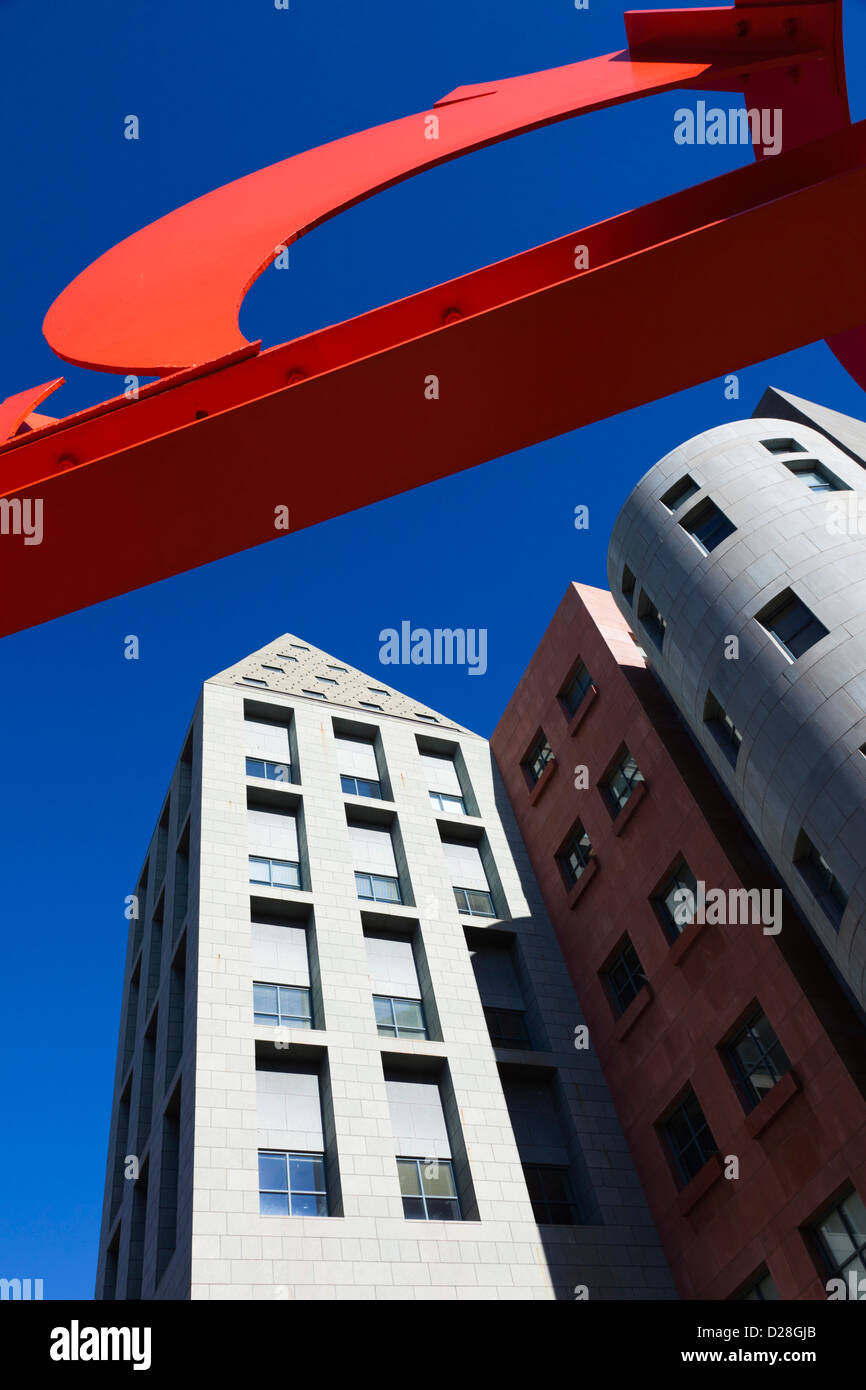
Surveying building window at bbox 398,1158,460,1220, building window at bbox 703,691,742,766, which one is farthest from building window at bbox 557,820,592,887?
building window at bbox 398,1158,460,1220

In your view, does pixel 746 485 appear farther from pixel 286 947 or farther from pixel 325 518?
pixel 325 518

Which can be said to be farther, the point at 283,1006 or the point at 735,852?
the point at 283,1006

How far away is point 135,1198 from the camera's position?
77.4 ft

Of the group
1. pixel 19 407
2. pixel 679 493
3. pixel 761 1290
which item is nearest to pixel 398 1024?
pixel 761 1290

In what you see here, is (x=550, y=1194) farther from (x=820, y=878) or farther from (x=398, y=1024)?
(x=820, y=878)

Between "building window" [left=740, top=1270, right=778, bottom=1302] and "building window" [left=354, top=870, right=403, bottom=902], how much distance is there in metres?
12.8

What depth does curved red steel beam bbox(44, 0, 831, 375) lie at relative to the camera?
329cm

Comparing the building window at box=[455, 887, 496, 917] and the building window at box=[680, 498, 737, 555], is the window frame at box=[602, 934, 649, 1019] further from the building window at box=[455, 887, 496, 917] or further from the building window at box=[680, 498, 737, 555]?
the building window at box=[680, 498, 737, 555]

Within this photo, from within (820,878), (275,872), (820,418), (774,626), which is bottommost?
(820,878)

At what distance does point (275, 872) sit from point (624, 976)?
979 centimetres

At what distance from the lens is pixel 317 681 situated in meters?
34.1
